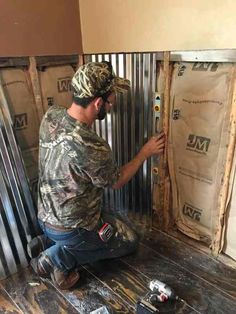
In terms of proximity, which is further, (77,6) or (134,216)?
(134,216)

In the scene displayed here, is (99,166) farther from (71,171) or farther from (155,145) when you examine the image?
(155,145)

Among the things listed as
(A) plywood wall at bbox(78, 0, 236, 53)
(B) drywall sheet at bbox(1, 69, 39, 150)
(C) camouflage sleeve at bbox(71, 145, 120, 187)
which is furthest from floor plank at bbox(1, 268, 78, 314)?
(A) plywood wall at bbox(78, 0, 236, 53)

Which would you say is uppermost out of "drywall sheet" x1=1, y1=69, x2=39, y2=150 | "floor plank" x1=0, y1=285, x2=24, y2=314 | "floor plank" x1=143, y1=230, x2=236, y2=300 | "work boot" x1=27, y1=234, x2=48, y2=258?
"drywall sheet" x1=1, y1=69, x2=39, y2=150

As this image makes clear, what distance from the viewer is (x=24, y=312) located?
148 cm

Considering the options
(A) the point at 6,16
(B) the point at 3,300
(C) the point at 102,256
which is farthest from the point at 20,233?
(A) the point at 6,16

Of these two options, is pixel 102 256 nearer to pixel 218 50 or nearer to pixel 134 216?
pixel 134 216

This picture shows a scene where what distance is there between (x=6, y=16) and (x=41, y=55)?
29 cm

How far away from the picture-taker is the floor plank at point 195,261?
1.62 meters

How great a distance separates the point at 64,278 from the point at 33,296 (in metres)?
0.20

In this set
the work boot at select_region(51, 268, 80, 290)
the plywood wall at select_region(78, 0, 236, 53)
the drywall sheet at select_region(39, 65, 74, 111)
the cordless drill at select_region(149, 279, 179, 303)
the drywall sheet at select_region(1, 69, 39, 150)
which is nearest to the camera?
the plywood wall at select_region(78, 0, 236, 53)

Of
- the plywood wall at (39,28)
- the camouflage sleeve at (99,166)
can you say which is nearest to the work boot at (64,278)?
the camouflage sleeve at (99,166)

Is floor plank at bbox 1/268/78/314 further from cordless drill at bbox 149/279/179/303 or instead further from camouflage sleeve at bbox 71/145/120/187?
camouflage sleeve at bbox 71/145/120/187

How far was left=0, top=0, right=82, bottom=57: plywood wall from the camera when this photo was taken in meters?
1.60

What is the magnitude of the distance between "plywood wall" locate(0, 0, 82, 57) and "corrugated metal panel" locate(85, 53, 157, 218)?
204 mm
